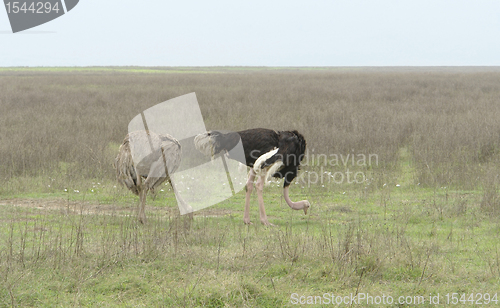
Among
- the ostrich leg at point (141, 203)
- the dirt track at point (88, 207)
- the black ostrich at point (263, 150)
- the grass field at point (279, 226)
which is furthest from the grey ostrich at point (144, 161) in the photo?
the dirt track at point (88, 207)

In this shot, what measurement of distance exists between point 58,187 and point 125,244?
15.1 ft

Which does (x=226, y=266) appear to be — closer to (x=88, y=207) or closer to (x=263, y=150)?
(x=263, y=150)

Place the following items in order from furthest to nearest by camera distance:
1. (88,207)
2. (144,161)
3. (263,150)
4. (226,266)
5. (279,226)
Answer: (88,207)
(263,150)
(279,226)
(144,161)
(226,266)

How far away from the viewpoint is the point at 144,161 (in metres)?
6.77

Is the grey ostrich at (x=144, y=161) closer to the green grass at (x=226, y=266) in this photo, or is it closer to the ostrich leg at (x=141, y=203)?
the ostrich leg at (x=141, y=203)

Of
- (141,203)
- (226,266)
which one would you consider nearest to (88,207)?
(141,203)

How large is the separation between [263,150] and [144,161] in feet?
5.71

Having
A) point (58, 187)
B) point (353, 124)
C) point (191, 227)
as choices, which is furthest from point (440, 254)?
point (353, 124)

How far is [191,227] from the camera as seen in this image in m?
6.36

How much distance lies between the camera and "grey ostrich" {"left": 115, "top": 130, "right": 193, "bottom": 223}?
672 cm

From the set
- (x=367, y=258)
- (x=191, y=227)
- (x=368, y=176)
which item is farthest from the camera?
(x=368, y=176)

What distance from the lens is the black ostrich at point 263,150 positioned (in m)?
7.29

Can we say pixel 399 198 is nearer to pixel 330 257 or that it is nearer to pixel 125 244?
pixel 330 257

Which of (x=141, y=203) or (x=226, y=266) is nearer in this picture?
(x=226, y=266)
